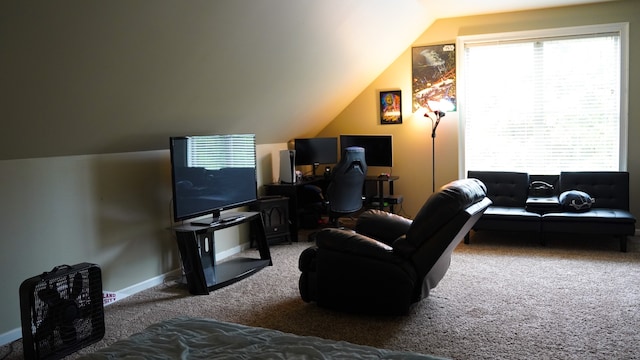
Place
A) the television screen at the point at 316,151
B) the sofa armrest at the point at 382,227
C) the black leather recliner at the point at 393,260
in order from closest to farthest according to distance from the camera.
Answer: the black leather recliner at the point at 393,260, the sofa armrest at the point at 382,227, the television screen at the point at 316,151

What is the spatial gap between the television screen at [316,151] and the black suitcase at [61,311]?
347 cm

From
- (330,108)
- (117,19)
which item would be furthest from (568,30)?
(117,19)

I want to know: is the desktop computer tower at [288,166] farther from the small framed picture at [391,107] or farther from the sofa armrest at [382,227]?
the sofa armrest at [382,227]

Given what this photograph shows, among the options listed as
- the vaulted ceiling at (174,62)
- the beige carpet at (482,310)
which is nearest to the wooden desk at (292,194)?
the vaulted ceiling at (174,62)

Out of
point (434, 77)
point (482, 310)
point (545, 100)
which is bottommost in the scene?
point (482, 310)

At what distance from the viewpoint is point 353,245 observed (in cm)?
366

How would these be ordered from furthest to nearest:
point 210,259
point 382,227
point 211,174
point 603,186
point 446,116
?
point 446,116, point 603,186, point 210,259, point 211,174, point 382,227

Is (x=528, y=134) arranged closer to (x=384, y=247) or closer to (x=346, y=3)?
(x=346, y=3)

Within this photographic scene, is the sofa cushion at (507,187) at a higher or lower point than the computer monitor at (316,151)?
lower

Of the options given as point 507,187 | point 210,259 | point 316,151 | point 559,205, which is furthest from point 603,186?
point 210,259

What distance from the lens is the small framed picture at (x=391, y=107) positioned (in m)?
6.81

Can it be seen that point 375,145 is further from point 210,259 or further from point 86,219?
point 86,219

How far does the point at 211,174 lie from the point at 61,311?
68.6 inches

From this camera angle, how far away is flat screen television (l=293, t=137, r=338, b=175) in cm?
659
